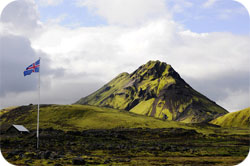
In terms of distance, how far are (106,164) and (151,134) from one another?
11020 cm

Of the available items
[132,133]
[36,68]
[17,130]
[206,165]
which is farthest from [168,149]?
[132,133]

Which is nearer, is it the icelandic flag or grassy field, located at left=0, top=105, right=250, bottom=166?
grassy field, located at left=0, top=105, right=250, bottom=166

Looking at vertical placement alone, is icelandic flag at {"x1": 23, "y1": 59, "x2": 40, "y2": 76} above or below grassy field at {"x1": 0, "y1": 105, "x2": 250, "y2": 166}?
above

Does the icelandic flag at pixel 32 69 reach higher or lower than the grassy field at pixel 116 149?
higher

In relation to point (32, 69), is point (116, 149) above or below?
below

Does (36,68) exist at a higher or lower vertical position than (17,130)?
higher

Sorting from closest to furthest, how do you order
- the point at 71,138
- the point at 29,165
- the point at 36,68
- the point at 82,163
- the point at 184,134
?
1. the point at 29,165
2. the point at 82,163
3. the point at 36,68
4. the point at 71,138
5. the point at 184,134

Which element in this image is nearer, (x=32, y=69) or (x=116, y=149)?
(x=32, y=69)

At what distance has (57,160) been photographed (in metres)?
46.3

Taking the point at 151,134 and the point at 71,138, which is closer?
the point at 71,138

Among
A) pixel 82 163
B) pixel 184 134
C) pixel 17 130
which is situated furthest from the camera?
pixel 184 134

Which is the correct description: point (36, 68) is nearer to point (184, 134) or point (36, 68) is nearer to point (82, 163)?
point (82, 163)

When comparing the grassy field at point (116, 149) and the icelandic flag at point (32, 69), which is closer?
the grassy field at point (116, 149)

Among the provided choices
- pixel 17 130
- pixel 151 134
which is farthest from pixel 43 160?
pixel 151 134
